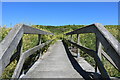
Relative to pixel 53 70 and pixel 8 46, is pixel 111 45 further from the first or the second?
pixel 53 70

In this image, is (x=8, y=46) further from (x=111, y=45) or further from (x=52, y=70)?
(x=52, y=70)

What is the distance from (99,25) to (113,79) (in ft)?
2.58

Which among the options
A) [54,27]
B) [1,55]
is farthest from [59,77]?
[54,27]

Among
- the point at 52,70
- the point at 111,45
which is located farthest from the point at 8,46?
the point at 52,70

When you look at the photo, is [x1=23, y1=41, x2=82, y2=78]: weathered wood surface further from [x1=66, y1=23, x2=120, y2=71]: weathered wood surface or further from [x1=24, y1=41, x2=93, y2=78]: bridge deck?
[x1=66, y1=23, x2=120, y2=71]: weathered wood surface

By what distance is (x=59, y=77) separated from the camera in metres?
3.03

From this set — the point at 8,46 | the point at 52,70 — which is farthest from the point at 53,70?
the point at 8,46

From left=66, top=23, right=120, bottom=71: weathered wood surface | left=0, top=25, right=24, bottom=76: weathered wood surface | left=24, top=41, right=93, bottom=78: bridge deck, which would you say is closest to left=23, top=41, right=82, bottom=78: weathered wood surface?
left=24, top=41, right=93, bottom=78: bridge deck

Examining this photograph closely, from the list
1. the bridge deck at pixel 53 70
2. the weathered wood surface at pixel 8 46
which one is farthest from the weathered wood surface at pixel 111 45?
the bridge deck at pixel 53 70

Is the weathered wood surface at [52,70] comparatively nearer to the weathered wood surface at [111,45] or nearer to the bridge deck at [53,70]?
the bridge deck at [53,70]

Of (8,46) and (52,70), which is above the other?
(8,46)

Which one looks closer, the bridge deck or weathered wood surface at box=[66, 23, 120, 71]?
weathered wood surface at box=[66, 23, 120, 71]

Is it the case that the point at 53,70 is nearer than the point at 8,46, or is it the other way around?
the point at 8,46

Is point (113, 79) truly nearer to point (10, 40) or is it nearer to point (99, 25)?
point (99, 25)
